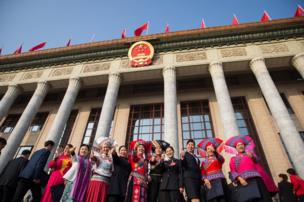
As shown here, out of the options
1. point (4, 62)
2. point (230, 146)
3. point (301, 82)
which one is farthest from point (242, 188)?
point (4, 62)

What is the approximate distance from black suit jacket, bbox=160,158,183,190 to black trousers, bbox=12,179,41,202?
299 cm

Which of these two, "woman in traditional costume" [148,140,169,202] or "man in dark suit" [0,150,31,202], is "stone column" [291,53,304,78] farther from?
"man in dark suit" [0,150,31,202]

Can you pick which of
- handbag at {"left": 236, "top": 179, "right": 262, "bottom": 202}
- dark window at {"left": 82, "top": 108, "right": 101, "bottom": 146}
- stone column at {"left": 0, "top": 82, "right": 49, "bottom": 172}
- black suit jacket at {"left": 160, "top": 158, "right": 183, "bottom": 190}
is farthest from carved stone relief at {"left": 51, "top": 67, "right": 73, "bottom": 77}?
handbag at {"left": 236, "top": 179, "right": 262, "bottom": 202}

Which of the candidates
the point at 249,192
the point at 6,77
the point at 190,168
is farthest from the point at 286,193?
the point at 6,77

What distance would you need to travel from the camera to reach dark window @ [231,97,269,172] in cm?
993

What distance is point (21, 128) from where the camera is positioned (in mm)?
10273

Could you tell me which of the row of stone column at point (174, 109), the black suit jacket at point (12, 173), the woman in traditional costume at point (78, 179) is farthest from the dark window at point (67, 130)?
the woman in traditional costume at point (78, 179)

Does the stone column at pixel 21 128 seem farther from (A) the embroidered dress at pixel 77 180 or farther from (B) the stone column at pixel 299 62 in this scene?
(B) the stone column at pixel 299 62

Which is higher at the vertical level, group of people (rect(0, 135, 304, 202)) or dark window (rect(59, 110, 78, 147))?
dark window (rect(59, 110, 78, 147))

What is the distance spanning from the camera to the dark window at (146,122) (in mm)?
11578

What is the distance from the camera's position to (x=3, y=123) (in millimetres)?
13945

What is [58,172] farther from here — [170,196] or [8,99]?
[8,99]

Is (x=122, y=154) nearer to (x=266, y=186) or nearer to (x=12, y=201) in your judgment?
(x=12, y=201)

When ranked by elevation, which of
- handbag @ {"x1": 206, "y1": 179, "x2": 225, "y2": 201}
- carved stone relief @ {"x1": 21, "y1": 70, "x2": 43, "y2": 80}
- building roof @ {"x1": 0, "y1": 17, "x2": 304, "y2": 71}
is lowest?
handbag @ {"x1": 206, "y1": 179, "x2": 225, "y2": 201}
